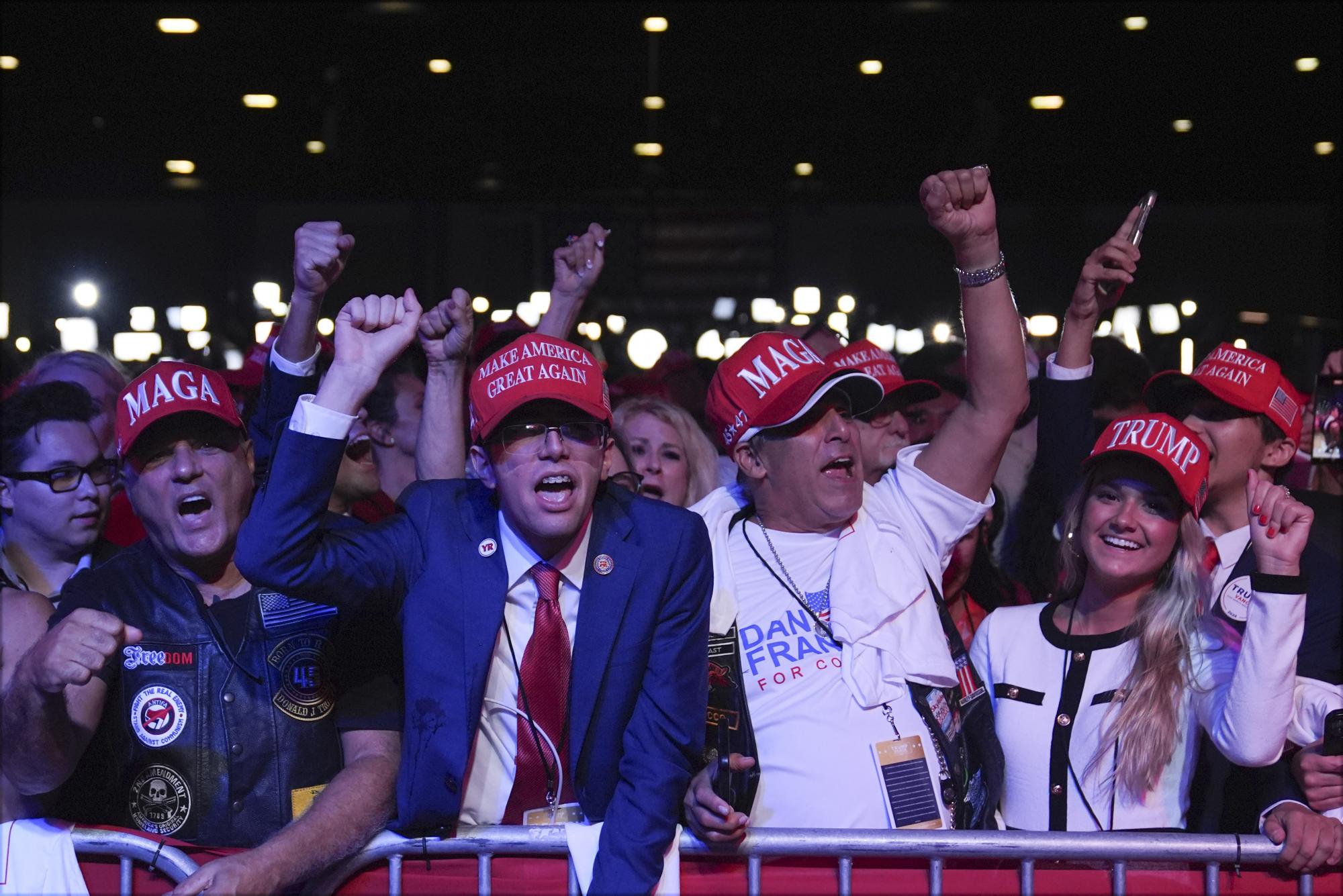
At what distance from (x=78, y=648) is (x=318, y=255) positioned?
96cm

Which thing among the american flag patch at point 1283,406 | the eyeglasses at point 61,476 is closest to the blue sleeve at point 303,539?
the eyeglasses at point 61,476

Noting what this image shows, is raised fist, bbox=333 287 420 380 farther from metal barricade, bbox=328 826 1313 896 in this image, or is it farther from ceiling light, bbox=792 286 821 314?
ceiling light, bbox=792 286 821 314

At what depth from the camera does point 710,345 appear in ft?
37.5

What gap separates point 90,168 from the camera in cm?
1263

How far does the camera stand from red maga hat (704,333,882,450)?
10.5ft

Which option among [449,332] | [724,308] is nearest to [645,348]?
[724,308]

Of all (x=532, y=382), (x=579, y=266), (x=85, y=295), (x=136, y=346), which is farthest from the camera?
(x=85, y=295)

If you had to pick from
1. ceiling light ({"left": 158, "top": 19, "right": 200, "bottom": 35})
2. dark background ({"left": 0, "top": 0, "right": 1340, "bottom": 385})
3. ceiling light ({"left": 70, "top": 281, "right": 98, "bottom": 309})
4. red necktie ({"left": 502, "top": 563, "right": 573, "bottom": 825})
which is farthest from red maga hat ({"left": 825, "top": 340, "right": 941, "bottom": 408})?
ceiling light ({"left": 70, "top": 281, "right": 98, "bottom": 309})

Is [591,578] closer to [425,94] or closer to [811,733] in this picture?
[811,733]

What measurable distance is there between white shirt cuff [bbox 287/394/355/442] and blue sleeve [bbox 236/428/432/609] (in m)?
0.01

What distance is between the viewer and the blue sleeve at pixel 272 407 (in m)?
2.95

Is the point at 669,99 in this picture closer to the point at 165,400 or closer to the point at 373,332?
the point at 165,400

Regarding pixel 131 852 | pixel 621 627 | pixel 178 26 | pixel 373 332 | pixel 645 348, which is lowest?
pixel 131 852

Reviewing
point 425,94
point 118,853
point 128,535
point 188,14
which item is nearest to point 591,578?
point 118,853
